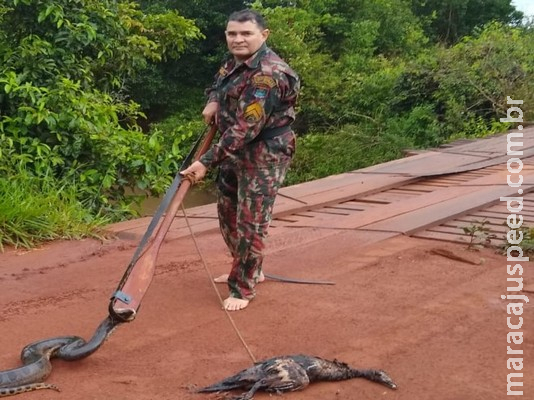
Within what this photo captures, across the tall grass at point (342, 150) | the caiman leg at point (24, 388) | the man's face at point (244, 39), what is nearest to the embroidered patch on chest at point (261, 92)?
the man's face at point (244, 39)

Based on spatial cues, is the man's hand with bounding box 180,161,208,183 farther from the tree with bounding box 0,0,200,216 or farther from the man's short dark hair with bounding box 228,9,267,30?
the tree with bounding box 0,0,200,216

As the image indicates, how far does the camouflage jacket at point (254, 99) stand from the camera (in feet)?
13.1

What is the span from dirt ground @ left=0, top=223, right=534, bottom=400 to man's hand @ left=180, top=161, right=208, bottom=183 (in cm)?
80

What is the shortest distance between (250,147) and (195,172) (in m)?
0.40

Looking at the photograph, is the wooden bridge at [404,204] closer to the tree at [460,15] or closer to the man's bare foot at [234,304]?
the man's bare foot at [234,304]

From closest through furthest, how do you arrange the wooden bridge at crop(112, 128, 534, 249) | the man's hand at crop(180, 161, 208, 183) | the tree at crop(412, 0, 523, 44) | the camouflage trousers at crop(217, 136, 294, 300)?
the man's hand at crop(180, 161, 208, 183)
the camouflage trousers at crop(217, 136, 294, 300)
the wooden bridge at crop(112, 128, 534, 249)
the tree at crop(412, 0, 523, 44)

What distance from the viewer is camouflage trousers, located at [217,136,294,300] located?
13.8 feet

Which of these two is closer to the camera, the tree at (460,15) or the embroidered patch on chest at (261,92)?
the embroidered patch on chest at (261,92)

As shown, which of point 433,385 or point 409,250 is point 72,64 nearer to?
point 409,250

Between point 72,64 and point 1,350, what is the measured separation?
4656mm

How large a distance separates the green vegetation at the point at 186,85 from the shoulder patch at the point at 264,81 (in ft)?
8.63

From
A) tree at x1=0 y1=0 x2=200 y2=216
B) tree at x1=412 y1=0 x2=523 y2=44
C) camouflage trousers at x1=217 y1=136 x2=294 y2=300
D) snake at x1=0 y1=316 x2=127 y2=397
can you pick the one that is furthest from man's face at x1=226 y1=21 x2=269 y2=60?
tree at x1=412 y1=0 x2=523 y2=44

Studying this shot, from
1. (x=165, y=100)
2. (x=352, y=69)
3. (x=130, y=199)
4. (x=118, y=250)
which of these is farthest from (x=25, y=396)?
(x=165, y=100)

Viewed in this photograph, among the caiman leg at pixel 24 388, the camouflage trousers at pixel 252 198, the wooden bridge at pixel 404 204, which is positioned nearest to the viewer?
the caiman leg at pixel 24 388
